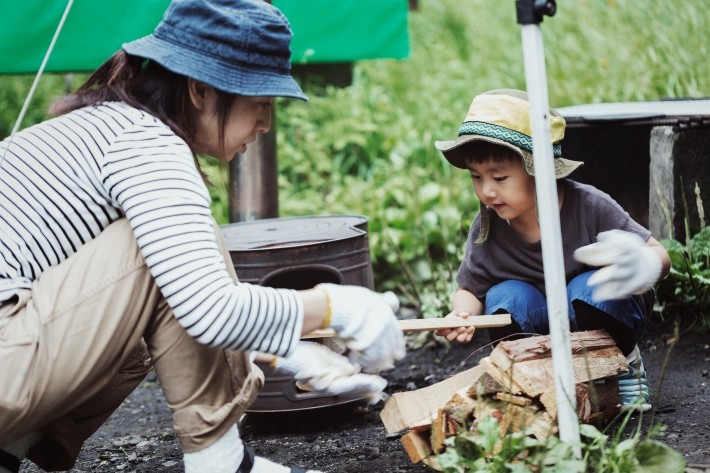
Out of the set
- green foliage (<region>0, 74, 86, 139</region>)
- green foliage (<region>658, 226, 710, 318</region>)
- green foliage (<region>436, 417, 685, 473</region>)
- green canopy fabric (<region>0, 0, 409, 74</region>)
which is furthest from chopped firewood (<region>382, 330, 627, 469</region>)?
green foliage (<region>0, 74, 86, 139</region>)

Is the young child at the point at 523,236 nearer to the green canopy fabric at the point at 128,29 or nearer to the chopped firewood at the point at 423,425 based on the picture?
the chopped firewood at the point at 423,425

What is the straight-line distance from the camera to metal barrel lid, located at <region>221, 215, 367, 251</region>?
2.82 m

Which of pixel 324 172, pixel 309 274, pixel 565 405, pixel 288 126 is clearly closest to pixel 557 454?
pixel 565 405

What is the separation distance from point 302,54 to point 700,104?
1.61 m

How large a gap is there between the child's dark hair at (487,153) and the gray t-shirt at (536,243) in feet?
0.69

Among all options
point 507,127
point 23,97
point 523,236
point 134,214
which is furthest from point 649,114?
point 23,97

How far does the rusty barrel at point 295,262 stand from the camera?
2.77 meters

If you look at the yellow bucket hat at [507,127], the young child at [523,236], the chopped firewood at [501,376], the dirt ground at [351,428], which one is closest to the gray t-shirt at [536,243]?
the young child at [523,236]

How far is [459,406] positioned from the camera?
2.21 m

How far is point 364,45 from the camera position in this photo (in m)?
4.00

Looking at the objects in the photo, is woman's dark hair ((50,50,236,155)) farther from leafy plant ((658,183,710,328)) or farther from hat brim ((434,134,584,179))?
leafy plant ((658,183,710,328))

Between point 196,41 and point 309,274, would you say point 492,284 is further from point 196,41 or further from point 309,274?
point 196,41

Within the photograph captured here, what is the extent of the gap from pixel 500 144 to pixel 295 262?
0.72 m

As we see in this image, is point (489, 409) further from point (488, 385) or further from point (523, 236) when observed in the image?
point (523, 236)
